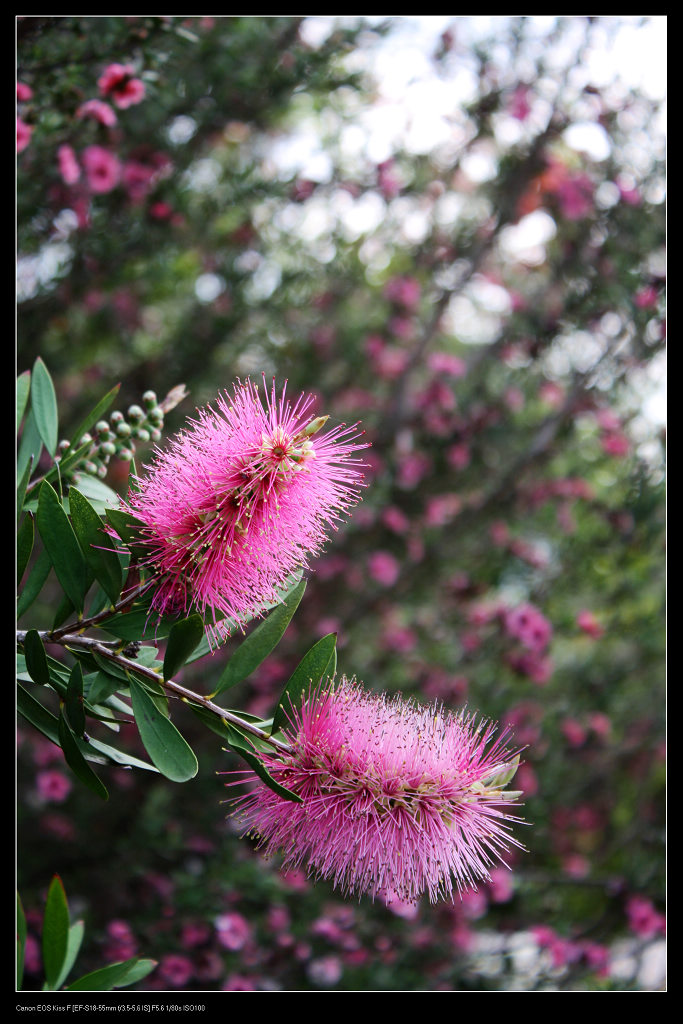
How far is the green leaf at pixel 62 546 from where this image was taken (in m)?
0.88

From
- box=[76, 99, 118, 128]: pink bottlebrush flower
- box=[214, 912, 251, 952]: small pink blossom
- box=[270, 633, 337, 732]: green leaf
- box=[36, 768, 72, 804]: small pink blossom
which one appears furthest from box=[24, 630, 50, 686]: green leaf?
box=[36, 768, 72, 804]: small pink blossom

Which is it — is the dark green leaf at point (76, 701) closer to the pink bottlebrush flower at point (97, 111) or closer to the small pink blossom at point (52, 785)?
the pink bottlebrush flower at point (97, 111)

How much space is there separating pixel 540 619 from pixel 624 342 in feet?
3.64

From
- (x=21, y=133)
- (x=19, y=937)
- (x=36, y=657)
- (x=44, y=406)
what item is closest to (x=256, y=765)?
(x=36, y=657)

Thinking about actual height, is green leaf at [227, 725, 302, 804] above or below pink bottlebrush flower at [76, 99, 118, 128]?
below

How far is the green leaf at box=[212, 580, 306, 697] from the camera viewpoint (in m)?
0.93

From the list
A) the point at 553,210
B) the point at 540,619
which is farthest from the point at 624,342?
the point at 540,619

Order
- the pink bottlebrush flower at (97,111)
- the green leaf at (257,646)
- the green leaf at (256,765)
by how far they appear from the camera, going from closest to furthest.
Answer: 1. the green leaf at (256,765)
2. the green leaf at (257,646)
3. the pink bottlebrush flower at (97,111)

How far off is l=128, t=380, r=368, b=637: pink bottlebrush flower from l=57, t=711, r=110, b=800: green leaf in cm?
18

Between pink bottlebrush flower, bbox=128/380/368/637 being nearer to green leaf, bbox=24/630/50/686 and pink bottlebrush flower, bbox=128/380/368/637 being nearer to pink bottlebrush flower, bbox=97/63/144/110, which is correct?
green leaf, bbox=24/630/50/686

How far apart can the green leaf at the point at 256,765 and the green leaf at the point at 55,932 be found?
1.29 feet

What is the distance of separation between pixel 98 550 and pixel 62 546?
45mm

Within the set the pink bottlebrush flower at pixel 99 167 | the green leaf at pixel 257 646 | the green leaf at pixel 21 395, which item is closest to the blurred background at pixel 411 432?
the pink bottlebrush flower at pixel 99 167
